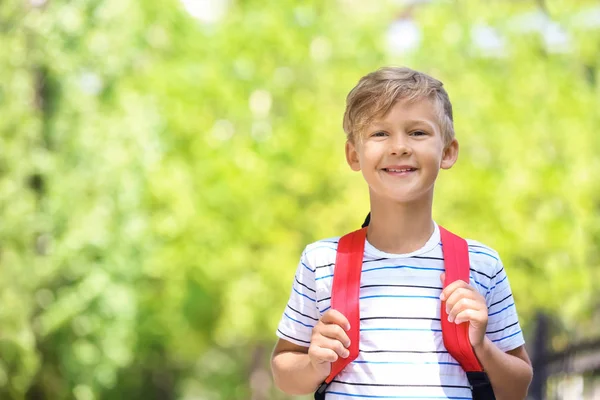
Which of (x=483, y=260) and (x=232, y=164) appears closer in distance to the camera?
(x=483, y=260)

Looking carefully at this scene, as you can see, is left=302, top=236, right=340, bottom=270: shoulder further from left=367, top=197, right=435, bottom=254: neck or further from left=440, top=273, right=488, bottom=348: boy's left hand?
left=440, top=273, right=488, bottom=348: boy's left hand

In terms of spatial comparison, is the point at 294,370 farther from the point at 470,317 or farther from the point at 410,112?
the point at 410,112

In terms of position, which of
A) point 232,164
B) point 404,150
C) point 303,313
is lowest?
point 303,313

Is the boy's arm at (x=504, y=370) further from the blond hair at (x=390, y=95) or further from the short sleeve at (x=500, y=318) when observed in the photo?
the blond hair at (x=390, y=95)

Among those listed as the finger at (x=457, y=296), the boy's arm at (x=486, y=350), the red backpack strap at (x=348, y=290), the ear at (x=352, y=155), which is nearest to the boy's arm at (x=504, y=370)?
the boy's arm at (x=486, y=350)

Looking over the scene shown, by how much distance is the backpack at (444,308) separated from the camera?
4.93 feet

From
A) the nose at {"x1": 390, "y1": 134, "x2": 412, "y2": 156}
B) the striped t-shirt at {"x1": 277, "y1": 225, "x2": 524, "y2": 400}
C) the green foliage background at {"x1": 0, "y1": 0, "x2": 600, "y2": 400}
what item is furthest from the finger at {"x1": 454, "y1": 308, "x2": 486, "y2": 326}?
the green foliage background at {"x1": 0, "y1": 0, "x2": 600, "y2": 400}

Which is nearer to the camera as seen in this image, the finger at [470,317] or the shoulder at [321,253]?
the finger at [470,317]

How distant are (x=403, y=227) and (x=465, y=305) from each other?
24cm

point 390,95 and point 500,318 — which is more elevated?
point 390,95

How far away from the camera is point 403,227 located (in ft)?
5.32

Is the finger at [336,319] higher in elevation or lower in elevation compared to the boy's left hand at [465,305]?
lower

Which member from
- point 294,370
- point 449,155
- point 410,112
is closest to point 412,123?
point 410,112

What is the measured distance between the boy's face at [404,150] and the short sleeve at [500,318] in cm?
23
